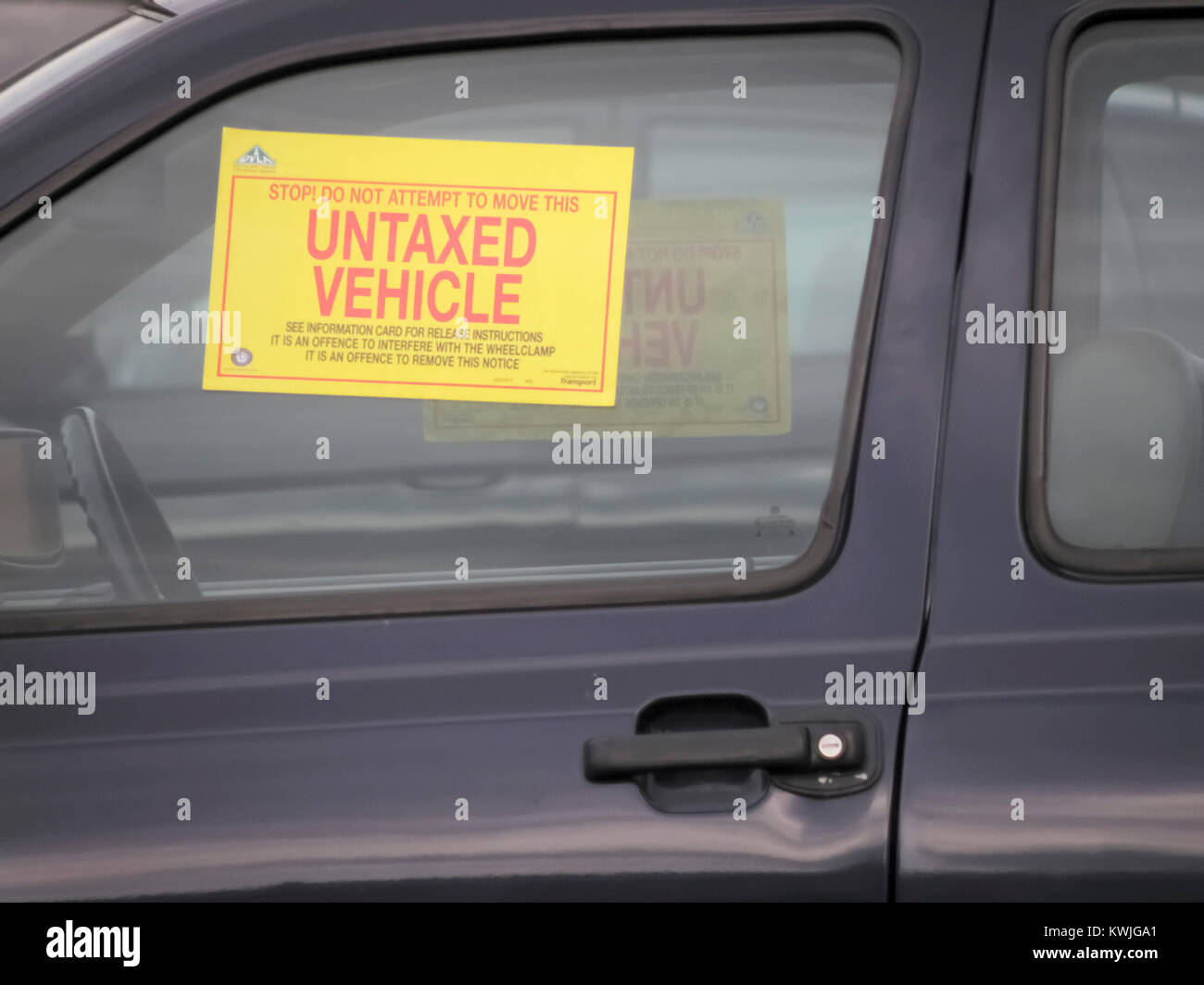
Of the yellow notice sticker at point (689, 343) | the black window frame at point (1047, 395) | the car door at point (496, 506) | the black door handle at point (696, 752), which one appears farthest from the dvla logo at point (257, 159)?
the black window frame at point (1047, 395)

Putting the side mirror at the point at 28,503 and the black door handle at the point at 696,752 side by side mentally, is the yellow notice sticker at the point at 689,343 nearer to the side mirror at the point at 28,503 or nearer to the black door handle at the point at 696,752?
the black door handle at the point at 696,752

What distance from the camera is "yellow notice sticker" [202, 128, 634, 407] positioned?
Result: 1.62 metres

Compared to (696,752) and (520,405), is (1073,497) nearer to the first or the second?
(696,752)

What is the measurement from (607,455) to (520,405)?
11 cm

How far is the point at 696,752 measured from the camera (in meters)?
1.49

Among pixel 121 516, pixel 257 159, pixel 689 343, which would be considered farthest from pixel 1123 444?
pixel 121 516

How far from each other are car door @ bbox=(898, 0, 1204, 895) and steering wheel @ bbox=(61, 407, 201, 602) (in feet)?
2.72

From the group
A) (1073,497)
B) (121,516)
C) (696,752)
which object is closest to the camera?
(696,752)

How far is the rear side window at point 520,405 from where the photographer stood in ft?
5.29

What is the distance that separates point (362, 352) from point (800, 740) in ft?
2.04

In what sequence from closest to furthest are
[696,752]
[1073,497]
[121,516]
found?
1. [696,752]
2. [1073,497]
3. [121,516]

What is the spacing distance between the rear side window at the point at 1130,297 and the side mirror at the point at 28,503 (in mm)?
1101

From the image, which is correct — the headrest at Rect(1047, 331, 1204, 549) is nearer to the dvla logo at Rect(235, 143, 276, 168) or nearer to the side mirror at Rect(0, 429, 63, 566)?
the dvla logo at Rect(235, 143, 276, 168)

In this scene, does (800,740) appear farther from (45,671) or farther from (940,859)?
(45,671)
